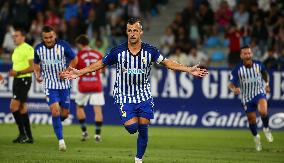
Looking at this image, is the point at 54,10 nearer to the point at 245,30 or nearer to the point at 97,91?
the point at 245,30

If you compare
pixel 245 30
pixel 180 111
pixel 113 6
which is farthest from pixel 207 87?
pixel 113 6

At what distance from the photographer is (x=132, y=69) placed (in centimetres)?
1323

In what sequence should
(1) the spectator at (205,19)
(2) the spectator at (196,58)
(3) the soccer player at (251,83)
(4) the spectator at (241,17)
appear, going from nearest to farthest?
(3) the soccer player at (251,83)
(2) the spectator at (196,58)
(4) the spectator at (241,17)
(1) the spectator at (205,19)

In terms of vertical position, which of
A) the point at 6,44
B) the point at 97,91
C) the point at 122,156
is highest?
the point at 6,44

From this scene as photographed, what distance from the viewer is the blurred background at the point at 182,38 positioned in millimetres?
→ 23547

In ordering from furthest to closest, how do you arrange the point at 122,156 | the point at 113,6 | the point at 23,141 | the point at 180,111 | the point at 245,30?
the point at 113,6 → the point at 245,30 → the point at 180,111 → the point at 23,141 → the point at 122,156

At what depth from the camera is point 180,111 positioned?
23.6m

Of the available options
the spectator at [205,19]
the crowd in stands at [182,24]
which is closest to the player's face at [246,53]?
the crowd in stands at [182,24]

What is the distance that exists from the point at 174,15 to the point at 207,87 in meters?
6.65

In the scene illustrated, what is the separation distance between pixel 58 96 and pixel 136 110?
12.0 feet

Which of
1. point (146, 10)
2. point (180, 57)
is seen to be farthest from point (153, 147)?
point (146, 10)

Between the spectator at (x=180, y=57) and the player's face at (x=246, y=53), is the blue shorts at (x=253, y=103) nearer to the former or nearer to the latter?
the player's face at (x=246, y=53)

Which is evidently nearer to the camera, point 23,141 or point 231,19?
point 23,141

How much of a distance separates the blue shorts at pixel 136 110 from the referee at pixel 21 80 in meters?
4.62
